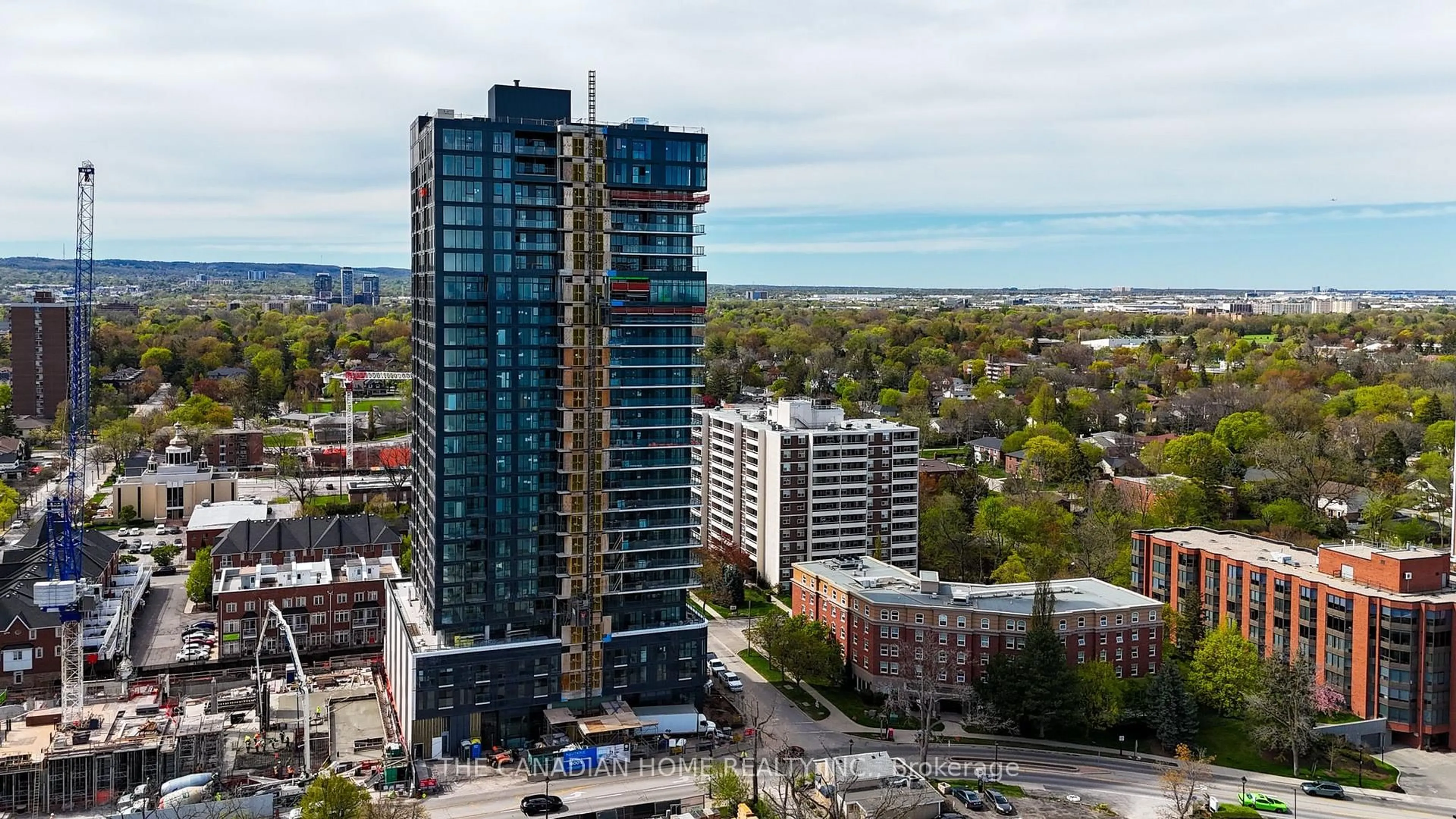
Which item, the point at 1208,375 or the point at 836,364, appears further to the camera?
the point at 836,364

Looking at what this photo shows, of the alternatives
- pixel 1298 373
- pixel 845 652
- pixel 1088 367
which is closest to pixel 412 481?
pixel 845 652

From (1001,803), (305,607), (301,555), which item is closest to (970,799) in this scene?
(1001,803)

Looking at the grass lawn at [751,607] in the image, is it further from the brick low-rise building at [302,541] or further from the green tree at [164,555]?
the green tree at [164,555]

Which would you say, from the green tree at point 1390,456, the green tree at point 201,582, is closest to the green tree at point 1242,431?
the green tree at point 1390,456

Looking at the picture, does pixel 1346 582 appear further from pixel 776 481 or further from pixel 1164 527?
pixel 776 481

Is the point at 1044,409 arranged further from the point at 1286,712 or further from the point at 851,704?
the point at 1286,712

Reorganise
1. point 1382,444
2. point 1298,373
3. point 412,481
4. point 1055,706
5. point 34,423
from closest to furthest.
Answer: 1. point 1055,706
2. point 412,481
3. point 1382,444
4. point 34,423
5. point 1298,373

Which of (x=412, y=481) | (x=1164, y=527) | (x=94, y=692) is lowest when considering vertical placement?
(x=94, y=692)

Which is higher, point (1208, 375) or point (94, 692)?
point (1208, 375)
